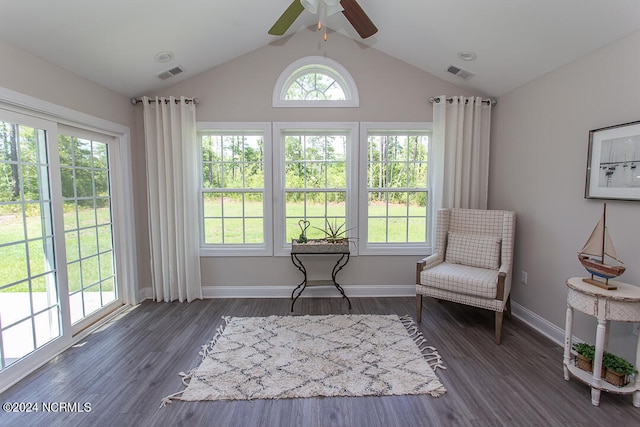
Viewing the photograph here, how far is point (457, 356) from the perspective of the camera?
7.59 feet

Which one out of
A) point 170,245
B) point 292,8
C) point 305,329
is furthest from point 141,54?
point 305,329

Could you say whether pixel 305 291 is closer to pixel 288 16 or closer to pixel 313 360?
pixel 313 360

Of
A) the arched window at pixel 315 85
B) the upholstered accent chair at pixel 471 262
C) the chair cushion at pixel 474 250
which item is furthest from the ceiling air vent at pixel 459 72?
the chair cushion at pixel 474 250

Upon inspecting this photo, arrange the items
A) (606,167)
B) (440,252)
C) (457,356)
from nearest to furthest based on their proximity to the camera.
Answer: (606,167) → (457,356) → (440,252)

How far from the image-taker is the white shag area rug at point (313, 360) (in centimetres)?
192

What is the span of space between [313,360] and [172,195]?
7.88 feet

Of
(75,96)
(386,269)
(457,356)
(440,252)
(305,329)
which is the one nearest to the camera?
(457,356)

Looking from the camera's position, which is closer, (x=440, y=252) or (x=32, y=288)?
(x=32, y=288)

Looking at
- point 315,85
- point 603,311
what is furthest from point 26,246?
point 603,311

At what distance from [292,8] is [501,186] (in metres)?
2.85

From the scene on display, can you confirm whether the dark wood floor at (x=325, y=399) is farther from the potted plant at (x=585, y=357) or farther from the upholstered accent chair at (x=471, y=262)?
the upholstered accent chair at (x=471, y=262)

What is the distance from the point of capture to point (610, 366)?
71.1 inches

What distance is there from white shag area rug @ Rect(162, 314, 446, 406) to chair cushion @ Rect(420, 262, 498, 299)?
50 cm

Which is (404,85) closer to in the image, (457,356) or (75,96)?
(457,356)
